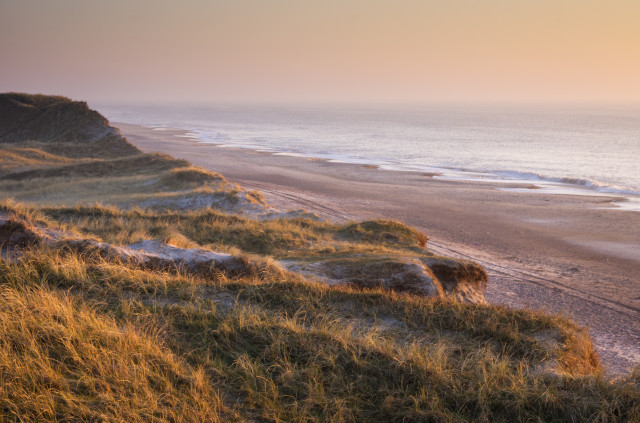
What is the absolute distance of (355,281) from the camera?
886 centimetres

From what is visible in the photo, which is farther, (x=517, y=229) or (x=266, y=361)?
(x=517, y=229)

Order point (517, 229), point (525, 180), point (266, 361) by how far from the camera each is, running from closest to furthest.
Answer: point (266, 361) < point (517, 229) < point (525, 180)

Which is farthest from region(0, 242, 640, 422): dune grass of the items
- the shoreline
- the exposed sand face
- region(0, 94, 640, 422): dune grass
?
the shoreline

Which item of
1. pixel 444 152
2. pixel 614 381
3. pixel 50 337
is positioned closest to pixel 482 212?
pixel 614 381

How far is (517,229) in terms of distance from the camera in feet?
71.9

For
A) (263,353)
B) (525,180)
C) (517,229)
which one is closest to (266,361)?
(263,353)

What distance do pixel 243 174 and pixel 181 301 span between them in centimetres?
3342

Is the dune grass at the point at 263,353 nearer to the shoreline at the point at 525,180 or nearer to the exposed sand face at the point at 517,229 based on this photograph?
the exposed sand face at the point at 517,229

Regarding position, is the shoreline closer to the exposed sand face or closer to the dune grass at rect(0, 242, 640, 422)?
the exposed sand face

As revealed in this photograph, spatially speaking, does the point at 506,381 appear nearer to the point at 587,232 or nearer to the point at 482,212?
the point at 587,232

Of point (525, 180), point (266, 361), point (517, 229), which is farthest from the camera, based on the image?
point (525, 180)

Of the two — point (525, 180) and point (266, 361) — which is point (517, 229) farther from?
point (266, 361)

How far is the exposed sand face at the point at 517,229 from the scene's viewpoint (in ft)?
41.7

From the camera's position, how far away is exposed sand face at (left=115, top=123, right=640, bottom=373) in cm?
1272
